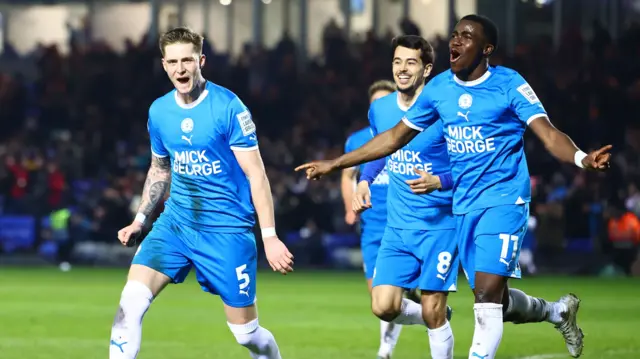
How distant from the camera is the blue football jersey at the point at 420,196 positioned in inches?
356

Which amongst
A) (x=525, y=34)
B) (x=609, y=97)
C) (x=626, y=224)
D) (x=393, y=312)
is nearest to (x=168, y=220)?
(x=393, y=312)

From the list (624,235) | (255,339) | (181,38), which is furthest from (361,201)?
(624,235)

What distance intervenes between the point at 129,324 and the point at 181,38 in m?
1.82

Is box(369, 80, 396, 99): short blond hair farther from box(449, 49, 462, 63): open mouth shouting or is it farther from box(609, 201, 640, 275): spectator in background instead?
box(609, 201, 640, 275): spectator in background

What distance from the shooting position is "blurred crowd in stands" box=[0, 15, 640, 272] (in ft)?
77.3

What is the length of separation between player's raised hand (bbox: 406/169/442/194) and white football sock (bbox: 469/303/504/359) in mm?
1062

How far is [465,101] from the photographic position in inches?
321

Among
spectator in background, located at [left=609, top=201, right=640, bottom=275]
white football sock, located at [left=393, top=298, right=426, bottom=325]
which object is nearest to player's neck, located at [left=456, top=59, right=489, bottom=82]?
white football sock, located at [left=393, top=298, right=426, bottom=325]

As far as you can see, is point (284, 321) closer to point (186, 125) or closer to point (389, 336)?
point (389, 336)

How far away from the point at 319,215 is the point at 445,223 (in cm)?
1484

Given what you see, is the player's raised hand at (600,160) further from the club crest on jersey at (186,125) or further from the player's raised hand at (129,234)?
the player's raised hand at (129,234)

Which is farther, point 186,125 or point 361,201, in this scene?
point 361,201

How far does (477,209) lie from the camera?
812cm

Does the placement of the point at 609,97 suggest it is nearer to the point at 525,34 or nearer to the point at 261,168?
the point at 525,34
